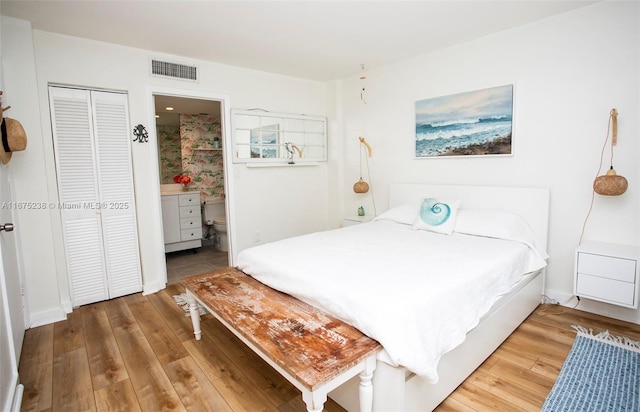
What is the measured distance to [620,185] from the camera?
93.9 inches

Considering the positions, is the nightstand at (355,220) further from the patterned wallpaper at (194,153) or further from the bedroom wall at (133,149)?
the patterned wallpaper at (194,153)

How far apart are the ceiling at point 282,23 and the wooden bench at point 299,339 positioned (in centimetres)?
205

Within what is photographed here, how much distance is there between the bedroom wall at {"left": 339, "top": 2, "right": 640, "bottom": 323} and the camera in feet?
8.08

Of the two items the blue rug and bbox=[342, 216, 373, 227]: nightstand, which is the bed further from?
bbox=[342, 216, 373, 227]: nightstand

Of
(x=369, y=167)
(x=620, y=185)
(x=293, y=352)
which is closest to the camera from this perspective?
(x=293, y=352)

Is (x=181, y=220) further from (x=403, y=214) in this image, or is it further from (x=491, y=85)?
(x=491, y=85)

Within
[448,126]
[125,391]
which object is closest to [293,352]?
[125,391]

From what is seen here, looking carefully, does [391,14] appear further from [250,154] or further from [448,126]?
[250,154]

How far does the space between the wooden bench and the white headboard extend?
84.1 inches

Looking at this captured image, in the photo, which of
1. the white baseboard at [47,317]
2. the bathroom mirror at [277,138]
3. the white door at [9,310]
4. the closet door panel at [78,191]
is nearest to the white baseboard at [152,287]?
the closet door panel at [78,191]

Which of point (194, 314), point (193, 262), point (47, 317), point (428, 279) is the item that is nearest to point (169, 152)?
point (193, 262)

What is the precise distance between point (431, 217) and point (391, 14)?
5.73 ft

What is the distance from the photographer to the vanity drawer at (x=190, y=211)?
4.66 metres

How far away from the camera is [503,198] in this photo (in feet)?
10.0
